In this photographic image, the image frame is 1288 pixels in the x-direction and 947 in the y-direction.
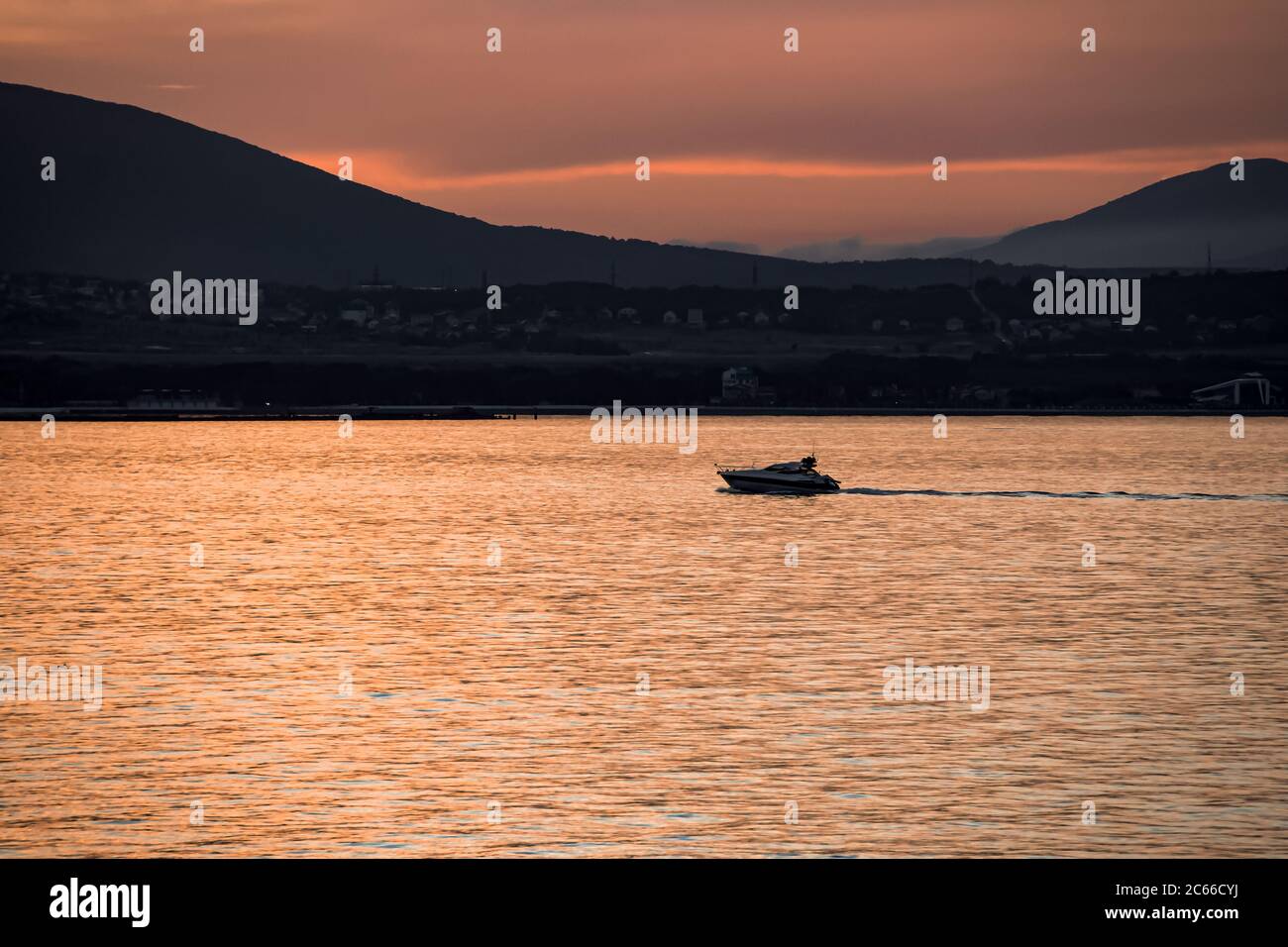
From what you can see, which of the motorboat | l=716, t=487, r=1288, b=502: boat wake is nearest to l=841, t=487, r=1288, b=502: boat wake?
l=716, t=487, r=1288, b=502: boat wake

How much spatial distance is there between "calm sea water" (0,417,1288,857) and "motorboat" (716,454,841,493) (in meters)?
16.6

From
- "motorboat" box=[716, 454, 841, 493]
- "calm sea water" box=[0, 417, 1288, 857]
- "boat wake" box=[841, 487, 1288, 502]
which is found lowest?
"calm sea water" box=[0, 417, 1288, 857]

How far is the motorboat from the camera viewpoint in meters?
123

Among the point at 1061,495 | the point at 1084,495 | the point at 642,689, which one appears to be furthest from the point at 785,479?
the point at 642,689

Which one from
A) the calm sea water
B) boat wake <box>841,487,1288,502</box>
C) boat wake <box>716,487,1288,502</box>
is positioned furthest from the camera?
boat wake <box>716,487,1288,502</box>

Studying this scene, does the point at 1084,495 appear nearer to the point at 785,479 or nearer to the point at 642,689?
the point at 785,479

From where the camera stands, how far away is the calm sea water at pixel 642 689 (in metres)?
29.8

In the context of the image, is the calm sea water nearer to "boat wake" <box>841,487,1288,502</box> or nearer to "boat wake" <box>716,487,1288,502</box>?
"boat wake" <box>841,487,1288,502</box>

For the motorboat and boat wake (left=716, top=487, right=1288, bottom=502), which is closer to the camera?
the motorboat

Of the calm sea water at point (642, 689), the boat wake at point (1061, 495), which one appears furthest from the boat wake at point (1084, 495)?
the calm sea water at point (642, 689)

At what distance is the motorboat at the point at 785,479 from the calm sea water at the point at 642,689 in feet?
54.5
